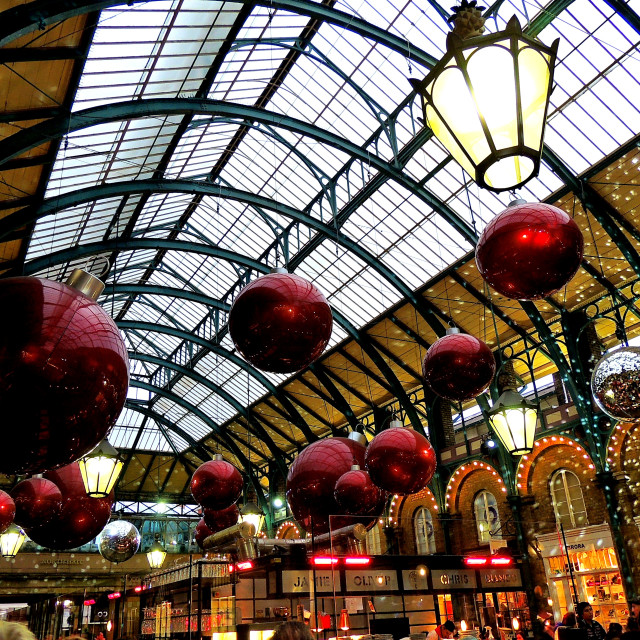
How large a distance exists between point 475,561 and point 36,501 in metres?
11.6

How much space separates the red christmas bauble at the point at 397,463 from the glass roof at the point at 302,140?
5.16m

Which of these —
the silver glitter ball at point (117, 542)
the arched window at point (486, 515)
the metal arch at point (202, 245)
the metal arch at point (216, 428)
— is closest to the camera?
the silver glitter ball at point (117, 542)

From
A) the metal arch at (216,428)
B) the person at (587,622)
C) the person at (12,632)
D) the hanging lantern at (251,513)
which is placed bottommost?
the person at (587,622)

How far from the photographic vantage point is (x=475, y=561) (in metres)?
14.5

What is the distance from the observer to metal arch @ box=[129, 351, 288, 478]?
80.9 ft

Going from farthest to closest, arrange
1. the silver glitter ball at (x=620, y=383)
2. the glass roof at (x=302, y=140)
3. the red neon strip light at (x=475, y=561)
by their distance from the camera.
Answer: the red neon strip light at (x=475, y=561), the glass roof at (x=302, y=140), the silver glitter ball at (x=620, y=383)

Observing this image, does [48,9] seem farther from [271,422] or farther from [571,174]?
[271,422]

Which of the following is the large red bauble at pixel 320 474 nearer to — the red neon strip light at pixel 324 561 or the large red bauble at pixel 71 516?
the red neon strip light at pixel 324 561

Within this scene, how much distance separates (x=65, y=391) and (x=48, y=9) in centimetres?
730

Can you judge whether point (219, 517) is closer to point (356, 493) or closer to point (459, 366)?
point (356, 493)

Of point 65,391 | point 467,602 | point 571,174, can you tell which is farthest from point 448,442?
point 65,391

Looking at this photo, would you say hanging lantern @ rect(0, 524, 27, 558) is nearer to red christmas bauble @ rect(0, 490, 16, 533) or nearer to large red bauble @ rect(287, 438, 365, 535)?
red christmas bauble @ rect(0, 490, 16, 533)

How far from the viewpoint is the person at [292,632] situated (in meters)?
1.94

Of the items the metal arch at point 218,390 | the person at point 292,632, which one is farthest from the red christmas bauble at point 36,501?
the metal arch at point 218,390
